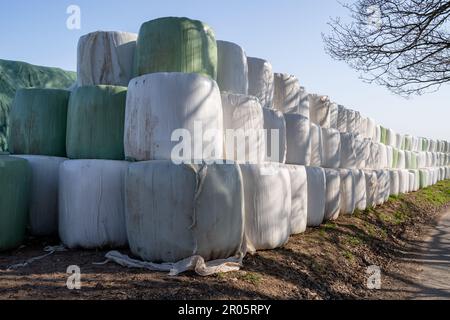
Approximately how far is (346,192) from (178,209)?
399 centimetres

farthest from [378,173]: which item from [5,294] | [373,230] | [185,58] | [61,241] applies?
[5,294]

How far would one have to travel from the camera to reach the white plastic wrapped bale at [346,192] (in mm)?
6184

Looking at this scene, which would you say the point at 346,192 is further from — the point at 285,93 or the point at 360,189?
the point at 285,93

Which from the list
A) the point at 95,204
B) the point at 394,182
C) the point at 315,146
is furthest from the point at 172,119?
the point at 394,182

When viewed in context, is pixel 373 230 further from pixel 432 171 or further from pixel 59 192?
pixel 432 171

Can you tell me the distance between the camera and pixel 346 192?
6.23m

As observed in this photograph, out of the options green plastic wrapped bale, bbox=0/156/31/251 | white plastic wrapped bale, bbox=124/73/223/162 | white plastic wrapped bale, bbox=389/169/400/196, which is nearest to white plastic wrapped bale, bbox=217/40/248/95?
white plastic wrapped bale, bbox=124/73/223/162

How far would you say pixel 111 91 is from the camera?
3.54 meters

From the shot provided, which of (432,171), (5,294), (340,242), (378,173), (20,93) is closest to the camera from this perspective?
(5,294)

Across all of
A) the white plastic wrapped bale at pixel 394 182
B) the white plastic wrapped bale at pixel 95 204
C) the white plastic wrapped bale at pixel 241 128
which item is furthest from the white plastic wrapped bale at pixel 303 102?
the white plastic wrapped bale at pixel 394 182

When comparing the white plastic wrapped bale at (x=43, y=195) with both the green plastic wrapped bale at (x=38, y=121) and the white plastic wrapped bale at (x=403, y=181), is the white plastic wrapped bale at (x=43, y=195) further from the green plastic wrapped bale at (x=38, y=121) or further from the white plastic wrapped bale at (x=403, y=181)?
the white plastic wrapped bale at (x=403, y=181)
